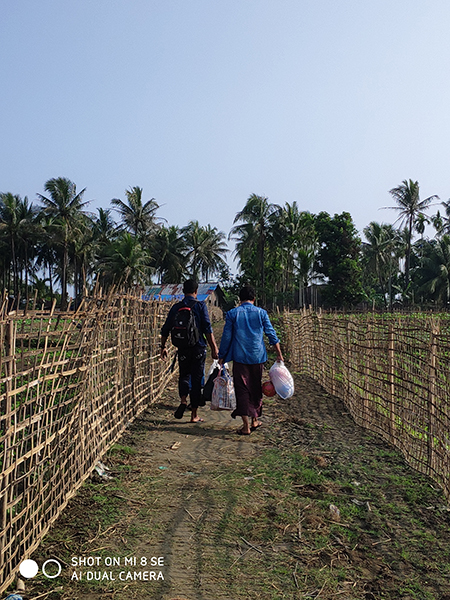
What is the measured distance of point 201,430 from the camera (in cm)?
605

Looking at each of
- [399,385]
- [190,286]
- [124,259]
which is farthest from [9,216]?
[399,385]

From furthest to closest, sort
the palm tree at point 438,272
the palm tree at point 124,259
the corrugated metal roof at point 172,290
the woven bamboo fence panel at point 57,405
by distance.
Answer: the palm tree at point 438,272 → the corrugated metal roof at point 172,290 → the palm tree at point 124,259 → the woven bamboo fence panel at point 57,405

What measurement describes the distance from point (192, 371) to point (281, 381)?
3.27 ft

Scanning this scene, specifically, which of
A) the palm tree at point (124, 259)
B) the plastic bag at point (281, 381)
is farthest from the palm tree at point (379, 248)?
the plastic bag at point (281, 381)

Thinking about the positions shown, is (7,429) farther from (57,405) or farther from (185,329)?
(185,329)

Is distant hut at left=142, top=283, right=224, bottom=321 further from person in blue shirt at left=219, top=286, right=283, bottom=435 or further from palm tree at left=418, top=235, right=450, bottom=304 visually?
person in blue shirt at left=219, top=286, right=283, bottom=435

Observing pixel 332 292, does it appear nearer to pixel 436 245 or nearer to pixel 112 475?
pixel 436 245

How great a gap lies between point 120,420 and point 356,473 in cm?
234

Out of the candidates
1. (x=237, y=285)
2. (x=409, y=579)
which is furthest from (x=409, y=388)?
(x=237, y=285)

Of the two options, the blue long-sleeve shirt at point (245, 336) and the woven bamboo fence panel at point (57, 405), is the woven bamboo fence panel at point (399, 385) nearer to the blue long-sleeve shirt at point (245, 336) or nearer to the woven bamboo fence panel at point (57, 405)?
the blue long-sleeve shirt at point (245, 336)

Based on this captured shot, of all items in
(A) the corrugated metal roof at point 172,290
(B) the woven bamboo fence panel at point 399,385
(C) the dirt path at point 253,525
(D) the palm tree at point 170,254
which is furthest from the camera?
(D) the palm tree at point 170,254

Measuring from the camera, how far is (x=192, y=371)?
623cm

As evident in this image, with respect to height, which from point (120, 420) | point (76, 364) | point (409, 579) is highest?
point (76, 364)

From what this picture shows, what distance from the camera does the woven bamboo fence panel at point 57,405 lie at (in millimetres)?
2699
